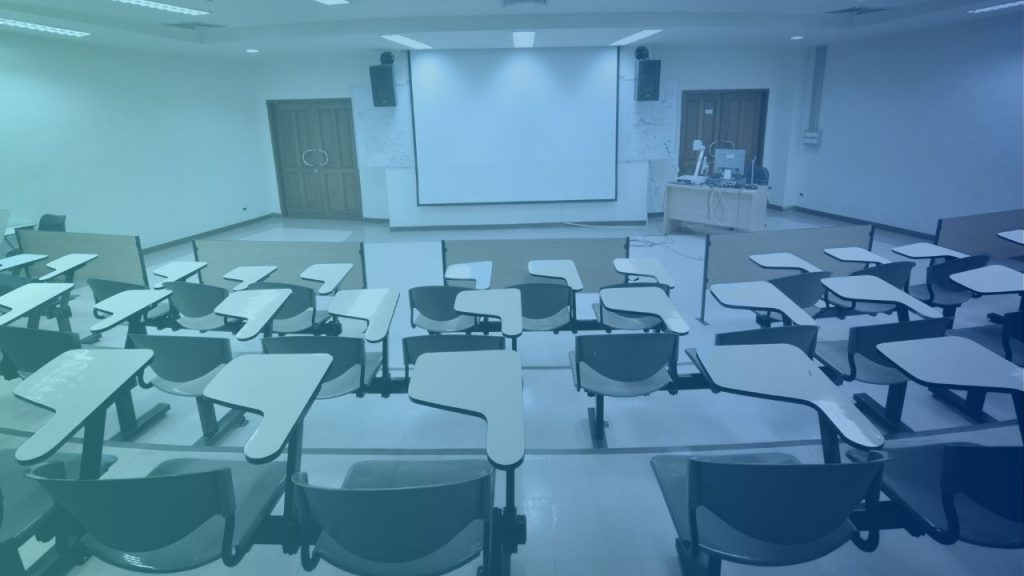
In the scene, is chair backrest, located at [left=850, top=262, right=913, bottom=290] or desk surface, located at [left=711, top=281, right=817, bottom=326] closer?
desk surface, located at [left=711, top=281, right=817, bottom=326]

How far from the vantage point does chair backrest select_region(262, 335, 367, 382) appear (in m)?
2.38

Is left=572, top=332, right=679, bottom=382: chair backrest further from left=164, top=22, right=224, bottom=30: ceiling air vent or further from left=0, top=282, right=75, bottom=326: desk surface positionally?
left=164, top=22, right=224, bottom=30: ceiling air vent

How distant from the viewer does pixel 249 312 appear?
265 cm

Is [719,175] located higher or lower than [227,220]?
higher

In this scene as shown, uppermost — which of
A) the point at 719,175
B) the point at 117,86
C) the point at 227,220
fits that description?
the point at 117,86

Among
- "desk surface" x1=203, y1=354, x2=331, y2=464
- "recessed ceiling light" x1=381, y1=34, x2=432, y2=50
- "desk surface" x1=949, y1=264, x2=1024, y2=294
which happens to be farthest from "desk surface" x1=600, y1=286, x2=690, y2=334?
"recessed ceiling light" x1=381, y1=34, x2=432, y2=50

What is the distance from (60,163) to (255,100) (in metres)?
3.42

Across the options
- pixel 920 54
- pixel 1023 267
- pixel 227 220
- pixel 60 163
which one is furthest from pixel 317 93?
pixel 1023 267

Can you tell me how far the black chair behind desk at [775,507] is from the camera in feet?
4.51

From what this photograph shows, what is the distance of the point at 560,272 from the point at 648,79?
221 inches

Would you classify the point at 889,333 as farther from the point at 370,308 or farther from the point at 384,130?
the point at 384,130

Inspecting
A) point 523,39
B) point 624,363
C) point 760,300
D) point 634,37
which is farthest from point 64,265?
point 634,37

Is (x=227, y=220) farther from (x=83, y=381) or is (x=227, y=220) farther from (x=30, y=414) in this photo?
(x=83, y=381)

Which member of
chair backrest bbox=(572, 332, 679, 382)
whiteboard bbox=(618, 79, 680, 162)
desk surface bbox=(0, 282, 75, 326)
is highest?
whiteboard bbox=(618, 79, 680, 162)
